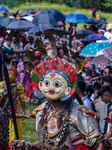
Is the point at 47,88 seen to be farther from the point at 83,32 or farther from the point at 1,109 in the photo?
the point at 83,32

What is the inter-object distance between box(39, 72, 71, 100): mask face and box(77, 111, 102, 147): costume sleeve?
32 cm

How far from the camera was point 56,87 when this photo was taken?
120 inches

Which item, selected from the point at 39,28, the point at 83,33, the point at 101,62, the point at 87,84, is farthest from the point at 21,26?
the point at 87,84

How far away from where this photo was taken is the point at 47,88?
3055 mm

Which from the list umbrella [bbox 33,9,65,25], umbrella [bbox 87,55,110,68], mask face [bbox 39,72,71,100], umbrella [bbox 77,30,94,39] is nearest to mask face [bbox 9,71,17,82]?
mask face [bbox 39,72,71,100]

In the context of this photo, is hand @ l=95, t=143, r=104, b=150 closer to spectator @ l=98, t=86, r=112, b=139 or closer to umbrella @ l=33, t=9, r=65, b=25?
spectator @ l=98, t=86, r=112, b=139

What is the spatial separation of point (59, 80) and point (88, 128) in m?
0.63

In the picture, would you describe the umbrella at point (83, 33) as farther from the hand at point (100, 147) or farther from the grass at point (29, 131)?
the hand at point (100, 147)

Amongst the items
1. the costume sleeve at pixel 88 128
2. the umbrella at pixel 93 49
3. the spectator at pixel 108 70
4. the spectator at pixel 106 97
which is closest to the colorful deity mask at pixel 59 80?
the costume sleeve at pixel 88 128

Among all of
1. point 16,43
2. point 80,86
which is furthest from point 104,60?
point 16,43

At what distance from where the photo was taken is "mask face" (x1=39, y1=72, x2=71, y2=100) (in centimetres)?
303

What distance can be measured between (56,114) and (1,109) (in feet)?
5.47

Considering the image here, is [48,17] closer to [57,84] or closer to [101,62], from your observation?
[101,62]

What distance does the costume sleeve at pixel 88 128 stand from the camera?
2884 mm
